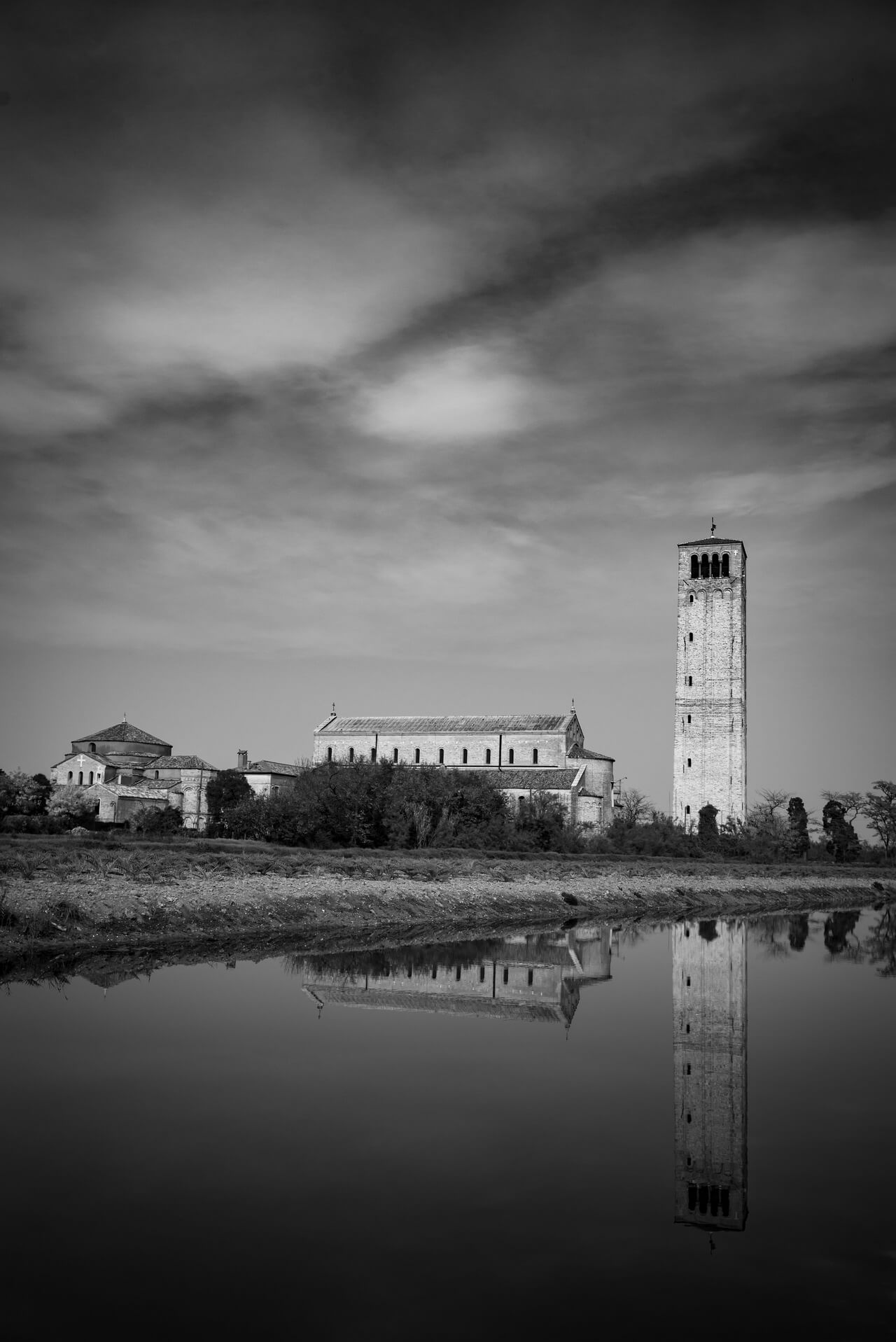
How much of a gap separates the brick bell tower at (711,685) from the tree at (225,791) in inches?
1057

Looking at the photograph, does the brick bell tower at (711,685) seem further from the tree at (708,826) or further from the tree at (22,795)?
the tree at (22,795)

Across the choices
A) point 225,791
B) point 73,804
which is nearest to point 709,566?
point 225,791

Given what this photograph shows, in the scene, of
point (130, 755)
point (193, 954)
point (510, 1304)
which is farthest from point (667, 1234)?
point (130, 755)

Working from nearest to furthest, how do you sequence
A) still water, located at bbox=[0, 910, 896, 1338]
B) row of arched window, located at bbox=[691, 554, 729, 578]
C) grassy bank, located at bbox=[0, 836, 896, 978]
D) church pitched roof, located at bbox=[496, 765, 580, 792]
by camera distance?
still water, located at bbox=[0, 910, 896, 1338]
grassy bank, located at bbox=[0, 836, 896, 978]
church pitched roof, located at bbox=[496, 765, 580, 792]
row of arched window, located at bbox=[691, 554, 729, 578]

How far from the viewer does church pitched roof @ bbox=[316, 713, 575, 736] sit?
67.9 m

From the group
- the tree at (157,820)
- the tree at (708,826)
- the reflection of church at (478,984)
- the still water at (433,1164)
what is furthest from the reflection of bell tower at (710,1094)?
the tree at (157,820)

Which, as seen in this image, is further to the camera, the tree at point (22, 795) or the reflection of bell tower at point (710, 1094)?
the tree at point (22, 795)

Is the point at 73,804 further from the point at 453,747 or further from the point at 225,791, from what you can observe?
the point at 453,747

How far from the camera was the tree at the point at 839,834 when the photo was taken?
6469 centimetres

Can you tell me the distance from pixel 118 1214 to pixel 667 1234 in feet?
11.7

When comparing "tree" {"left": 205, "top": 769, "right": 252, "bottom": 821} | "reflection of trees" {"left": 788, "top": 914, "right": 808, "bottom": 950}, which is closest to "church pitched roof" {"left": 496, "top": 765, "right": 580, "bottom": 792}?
"tree" {"left": 205, "top": 769, "right": 252, "bottom": 821}

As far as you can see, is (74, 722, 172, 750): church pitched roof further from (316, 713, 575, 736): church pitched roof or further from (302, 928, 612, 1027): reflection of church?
(302, 928, 612, 1027): reflection of church

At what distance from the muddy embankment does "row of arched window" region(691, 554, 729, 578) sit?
2788cm

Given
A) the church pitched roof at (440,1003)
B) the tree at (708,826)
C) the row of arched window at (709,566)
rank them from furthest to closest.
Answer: the row of arched window at (709,566), the tree at (708,826), the church pitched roof at (440,1003)
